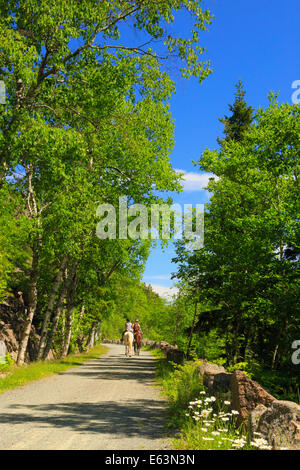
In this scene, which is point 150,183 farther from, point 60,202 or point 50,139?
point 50,139

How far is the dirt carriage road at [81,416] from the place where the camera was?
6445mm

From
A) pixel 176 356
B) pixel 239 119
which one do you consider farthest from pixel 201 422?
pixel 239 119

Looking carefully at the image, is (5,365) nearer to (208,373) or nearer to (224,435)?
(208,373)

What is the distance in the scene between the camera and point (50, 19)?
10.7 m

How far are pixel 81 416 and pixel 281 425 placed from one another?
4487mm

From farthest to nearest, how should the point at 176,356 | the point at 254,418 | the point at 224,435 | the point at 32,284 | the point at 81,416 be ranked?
the point at 176,356 → the point at 32,284 → the point at 81,416 → the point at 224,435 → the point at 254,418

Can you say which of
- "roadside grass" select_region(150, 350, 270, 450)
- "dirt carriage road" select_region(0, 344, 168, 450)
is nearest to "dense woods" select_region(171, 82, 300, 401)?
"roadside grass" select_region(150, 350, 270, 450)

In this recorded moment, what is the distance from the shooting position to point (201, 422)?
7.42 m

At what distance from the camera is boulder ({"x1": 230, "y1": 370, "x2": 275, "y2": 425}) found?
7.29 meters

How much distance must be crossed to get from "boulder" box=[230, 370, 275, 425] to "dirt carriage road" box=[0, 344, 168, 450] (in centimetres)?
143

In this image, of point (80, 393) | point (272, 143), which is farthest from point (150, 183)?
point (80, 393)

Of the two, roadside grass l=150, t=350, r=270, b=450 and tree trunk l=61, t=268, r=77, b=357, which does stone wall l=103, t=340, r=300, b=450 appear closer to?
roadside grass l=150, t=350, r=270, b=450
